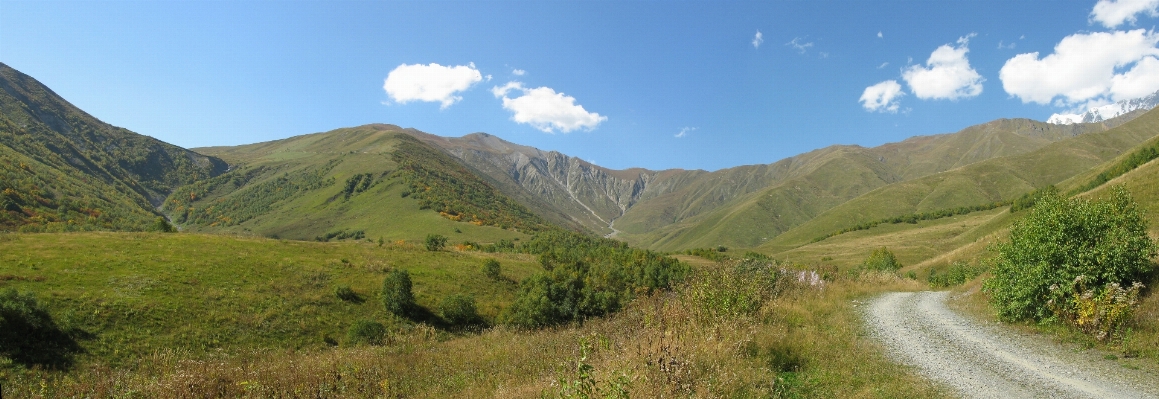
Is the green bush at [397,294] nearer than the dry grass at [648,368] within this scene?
No

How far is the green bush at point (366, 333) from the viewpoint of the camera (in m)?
26.9

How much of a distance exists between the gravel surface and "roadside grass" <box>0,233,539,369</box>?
26705mm

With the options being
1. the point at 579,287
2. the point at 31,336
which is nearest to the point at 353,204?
the point at 579,287

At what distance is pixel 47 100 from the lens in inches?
6860

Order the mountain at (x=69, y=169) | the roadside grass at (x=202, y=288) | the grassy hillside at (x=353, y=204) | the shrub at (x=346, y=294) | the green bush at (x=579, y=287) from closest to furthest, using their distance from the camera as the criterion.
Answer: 1. the roadside grass at (x=202, y=288)
2. the green bush at (x=579, y=287)
3. the shrub at (x=346, y=294)
4. the mountain at (x=69, y=169)
5. the grassy hillside at (x=353, y=204)

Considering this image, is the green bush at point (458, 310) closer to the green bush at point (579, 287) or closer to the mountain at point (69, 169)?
the green bush at point (579, 287)

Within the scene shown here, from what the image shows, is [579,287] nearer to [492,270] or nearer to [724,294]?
[492,270]

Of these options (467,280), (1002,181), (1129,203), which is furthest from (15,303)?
(1002,181)

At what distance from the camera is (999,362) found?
873 centimetres

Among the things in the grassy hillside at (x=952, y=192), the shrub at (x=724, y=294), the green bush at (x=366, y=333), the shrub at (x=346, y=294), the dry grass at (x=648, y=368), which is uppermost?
the grassy hillside at (x=952, y=192)

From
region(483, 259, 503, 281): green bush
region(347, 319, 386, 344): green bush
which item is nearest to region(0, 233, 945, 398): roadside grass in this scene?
Result: region(347, 319, 386, 344): green bush

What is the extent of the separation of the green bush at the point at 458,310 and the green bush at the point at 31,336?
61.0 feet

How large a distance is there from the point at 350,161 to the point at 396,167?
30.9 metres

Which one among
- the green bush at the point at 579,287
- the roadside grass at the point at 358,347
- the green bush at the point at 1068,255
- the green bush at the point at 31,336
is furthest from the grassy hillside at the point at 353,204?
the green bush at the point at 1068,255
